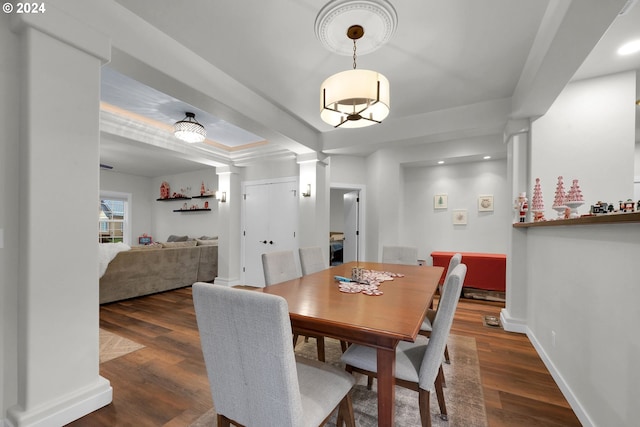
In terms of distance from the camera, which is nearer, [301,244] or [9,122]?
[9,122]

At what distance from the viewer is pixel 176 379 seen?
2.11 metres

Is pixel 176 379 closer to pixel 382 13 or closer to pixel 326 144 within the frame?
pixel 382 13

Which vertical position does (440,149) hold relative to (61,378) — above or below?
above

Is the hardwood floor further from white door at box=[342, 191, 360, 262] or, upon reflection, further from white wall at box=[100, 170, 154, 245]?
white wall at box=[100, 170, 154, 245]

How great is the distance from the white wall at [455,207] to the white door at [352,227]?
95 centimetres

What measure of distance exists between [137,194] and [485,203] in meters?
8.88

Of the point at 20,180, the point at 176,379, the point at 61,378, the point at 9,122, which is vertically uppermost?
the point at 9,122

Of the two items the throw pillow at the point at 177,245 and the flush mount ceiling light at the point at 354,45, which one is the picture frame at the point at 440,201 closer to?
the flush mount ceiling light at the point at 354,45

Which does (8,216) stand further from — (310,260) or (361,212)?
(361,212)

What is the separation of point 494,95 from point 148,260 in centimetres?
545

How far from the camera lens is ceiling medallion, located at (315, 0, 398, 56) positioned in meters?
1.68

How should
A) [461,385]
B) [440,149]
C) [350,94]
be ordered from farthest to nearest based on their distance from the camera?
[440,149] < [461,385] < [350,94]

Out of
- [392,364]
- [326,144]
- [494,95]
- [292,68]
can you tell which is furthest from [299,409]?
[326,144]

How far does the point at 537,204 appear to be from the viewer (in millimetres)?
2717
